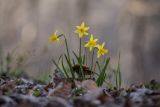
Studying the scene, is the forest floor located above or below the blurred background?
below

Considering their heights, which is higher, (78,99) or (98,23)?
(98,23)

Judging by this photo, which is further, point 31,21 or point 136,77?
point 31,21

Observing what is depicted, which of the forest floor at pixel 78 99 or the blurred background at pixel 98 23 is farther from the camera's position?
the blurred background at pixel 98 23

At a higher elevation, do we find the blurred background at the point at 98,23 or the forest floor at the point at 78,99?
the blurred background at the point at 98,23

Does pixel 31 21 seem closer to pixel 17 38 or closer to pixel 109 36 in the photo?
pixel 17 38

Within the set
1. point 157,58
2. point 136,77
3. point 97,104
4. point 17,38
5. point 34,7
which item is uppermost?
point 34,7

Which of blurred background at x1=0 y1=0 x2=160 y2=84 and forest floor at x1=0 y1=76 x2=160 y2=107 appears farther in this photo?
blurred background at x1=0 y1=0 x2=160 y2=84

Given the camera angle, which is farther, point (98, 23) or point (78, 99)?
point (98, 23)

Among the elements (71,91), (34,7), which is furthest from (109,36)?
(71,91)
